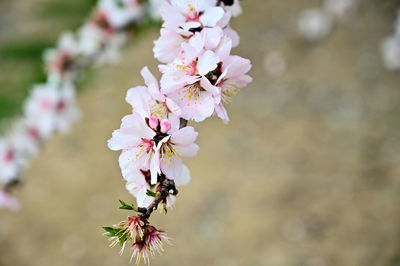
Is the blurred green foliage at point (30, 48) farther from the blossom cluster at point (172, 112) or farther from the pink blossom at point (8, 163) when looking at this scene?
the blossom cluster at point (172, 112)

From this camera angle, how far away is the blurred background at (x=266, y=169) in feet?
7.04

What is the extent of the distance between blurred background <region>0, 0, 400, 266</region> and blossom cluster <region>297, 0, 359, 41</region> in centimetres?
7

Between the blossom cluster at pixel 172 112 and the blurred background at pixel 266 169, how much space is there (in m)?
1.40

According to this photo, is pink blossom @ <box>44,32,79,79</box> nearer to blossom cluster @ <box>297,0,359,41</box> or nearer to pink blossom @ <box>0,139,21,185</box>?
pink blossom @ <box>0,139,21,185</box>

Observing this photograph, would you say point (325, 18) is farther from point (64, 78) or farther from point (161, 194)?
point (161, 194)

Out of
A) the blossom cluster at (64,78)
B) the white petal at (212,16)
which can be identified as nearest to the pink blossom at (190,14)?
the white petal at (212,16)

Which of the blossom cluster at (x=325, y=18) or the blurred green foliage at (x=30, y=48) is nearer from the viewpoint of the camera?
the blossom cluster at (x=325, y=18)

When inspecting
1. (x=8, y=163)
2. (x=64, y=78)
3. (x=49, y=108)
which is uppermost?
(x=64, y=78)

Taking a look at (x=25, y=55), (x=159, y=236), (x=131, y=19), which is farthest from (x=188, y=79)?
(x=25, y=55)

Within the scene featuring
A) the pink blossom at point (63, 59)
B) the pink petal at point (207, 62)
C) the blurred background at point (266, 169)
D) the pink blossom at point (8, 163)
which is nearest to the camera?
the pink petal at point (207, 62)

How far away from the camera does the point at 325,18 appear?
325 cm

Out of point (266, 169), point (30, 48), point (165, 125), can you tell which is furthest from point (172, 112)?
point (30, 48)

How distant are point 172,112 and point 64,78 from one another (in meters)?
1.13

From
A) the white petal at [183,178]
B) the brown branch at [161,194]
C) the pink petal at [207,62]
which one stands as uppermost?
the pink petal at [207,62]
